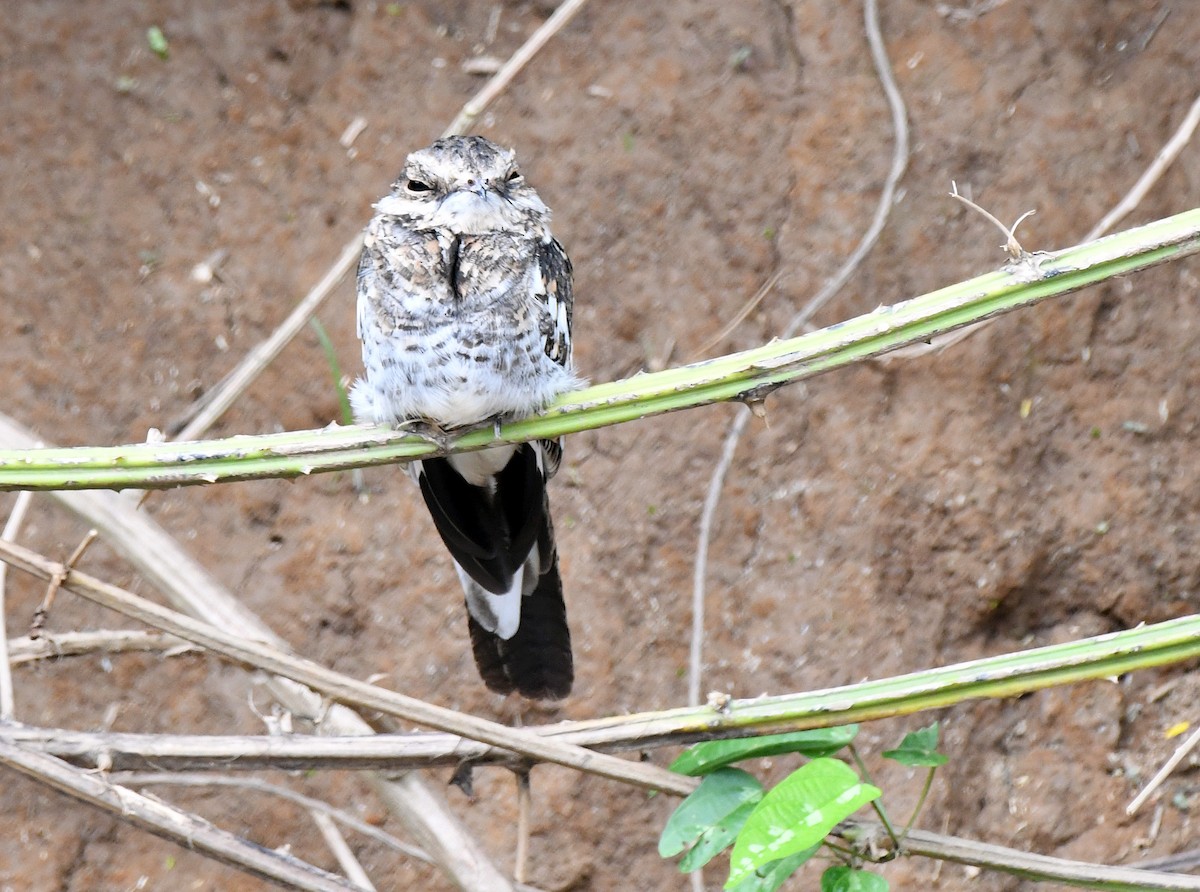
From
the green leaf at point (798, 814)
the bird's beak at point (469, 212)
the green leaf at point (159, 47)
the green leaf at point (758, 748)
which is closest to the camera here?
the green leaf at point (798, 814)

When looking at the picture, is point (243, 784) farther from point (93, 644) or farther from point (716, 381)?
point (716, 381)

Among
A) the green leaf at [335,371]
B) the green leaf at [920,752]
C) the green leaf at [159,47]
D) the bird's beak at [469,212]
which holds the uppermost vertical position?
the green leaf at [159,47]

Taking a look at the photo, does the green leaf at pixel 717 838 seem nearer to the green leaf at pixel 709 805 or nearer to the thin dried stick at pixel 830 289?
the green leaf at pixel 709 805

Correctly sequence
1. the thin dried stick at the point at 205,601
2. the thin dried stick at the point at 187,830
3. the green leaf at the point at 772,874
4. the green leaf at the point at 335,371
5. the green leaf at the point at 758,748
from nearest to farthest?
1. the green leaf at the point at 772,874
2. the green leaf at the point at 758,748
3. the thin dried stick at the point at 187,830
4. the thin dried stick at the point at 205,601
5. the green leaf at the point at 335,371

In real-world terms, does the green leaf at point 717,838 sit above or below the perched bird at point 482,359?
below

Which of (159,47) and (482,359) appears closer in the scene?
(482,359)

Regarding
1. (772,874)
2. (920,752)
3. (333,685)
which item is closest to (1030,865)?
(920,752)

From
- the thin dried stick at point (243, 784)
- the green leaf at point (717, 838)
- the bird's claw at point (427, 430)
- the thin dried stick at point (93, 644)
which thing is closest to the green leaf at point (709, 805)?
the green leaf at point (717, 838)
